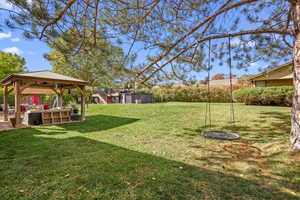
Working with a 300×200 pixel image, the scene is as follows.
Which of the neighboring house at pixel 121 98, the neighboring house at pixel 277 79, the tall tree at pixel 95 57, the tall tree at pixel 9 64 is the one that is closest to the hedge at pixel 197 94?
the neighboring house at pixel 121 98

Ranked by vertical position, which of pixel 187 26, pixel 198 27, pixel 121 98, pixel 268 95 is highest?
pixel 187 26

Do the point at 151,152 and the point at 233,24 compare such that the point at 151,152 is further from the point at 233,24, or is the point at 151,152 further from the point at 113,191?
the point at 233,24

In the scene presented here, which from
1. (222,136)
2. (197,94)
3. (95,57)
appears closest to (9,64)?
(95,57)

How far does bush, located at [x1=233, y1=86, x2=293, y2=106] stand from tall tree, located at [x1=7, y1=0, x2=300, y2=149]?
261 inches

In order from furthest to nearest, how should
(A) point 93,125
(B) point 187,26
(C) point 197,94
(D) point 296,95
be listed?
(C) point 197,94 < (A) point 93,125 < (B) point 187,26 < (D) point 296,95

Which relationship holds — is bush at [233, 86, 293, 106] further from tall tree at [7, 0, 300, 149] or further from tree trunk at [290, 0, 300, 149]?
tree trunk at [290, 0, 300, 149]

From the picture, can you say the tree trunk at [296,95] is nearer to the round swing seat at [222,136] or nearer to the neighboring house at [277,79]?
the round swing seat at [222,136]

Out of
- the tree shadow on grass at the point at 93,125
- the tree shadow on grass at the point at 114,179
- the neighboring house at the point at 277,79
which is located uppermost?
the neighboring house at the point at 277,79

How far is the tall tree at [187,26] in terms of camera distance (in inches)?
112

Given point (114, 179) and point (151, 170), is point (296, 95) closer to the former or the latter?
point (151, 170)

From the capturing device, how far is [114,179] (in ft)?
7.13

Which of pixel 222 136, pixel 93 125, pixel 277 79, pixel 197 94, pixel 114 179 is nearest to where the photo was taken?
pixel 114 179

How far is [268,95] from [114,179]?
453 inches

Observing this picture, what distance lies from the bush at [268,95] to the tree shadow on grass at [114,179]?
1017cm
